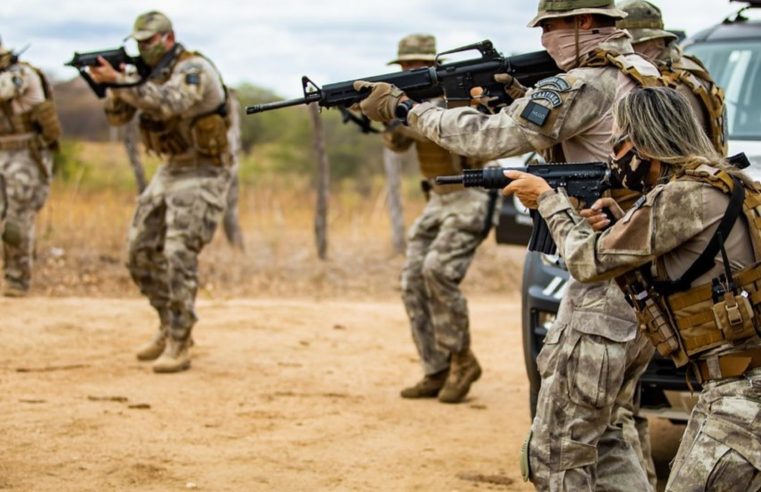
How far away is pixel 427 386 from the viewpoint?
8094mm

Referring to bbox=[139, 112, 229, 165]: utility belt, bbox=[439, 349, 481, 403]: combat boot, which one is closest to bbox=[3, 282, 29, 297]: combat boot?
bbox=[139, 112, 229, 165]: utility belt

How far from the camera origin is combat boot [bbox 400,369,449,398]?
809 cm

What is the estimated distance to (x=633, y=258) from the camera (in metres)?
3.97

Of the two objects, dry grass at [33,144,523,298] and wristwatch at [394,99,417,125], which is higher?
wristwatch at [394,99,417,125]

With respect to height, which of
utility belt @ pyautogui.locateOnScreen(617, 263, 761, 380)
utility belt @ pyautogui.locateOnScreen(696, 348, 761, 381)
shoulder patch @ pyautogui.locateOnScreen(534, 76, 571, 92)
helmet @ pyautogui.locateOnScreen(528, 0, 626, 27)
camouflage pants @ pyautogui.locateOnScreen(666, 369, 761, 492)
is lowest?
camouflage pants @ pyautogui.locateOnScreen(666, 369, 761, 492)

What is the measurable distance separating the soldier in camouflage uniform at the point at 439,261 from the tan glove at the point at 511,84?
2.44 m

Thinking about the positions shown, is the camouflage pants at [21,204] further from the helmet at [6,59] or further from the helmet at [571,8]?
the helmet at [571,8]

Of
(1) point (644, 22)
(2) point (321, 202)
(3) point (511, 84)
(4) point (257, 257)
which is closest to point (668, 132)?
(3) point (511, 84)

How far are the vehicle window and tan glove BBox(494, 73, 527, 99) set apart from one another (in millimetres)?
2136

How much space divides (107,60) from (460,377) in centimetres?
311

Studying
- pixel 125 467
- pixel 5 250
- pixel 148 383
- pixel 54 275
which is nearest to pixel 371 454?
pixel 125 467

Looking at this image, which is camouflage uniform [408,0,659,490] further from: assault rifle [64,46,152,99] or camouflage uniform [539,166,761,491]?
assault rifle [64,46,152,99]

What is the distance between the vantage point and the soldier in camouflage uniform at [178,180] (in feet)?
27.6

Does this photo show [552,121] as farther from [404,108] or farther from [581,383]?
[581,383]
